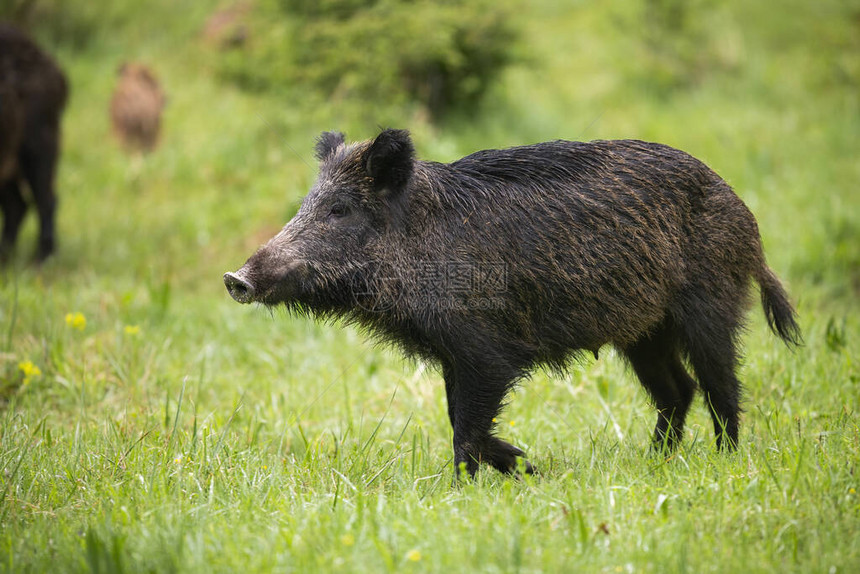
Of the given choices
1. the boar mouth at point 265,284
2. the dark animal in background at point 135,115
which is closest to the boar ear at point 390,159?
the boar mouth at point 265,284

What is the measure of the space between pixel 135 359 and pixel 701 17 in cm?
1078

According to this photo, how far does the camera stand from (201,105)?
11.2 metres

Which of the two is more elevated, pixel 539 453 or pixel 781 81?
pixel 781 81

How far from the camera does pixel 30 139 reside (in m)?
8.02

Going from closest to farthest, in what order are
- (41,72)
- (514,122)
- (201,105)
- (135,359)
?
(135,359) < (41,72) < (514,122) < (201,105)

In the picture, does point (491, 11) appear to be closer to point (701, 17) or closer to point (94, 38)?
point (701, 17)

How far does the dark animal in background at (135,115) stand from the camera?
1019cm

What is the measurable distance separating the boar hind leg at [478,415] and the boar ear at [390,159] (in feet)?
2.97

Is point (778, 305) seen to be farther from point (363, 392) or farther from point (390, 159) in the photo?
point (363, 392)

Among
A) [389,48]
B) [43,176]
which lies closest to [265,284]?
[389,48]

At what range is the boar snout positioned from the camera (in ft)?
10.7

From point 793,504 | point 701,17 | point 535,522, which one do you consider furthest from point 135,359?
point 701,17

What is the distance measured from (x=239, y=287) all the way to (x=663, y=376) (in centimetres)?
229

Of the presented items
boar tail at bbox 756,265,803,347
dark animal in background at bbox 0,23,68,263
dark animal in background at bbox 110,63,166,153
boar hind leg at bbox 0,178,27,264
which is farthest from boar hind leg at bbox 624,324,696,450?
dark animal in background at bbox 110,63,166,153
